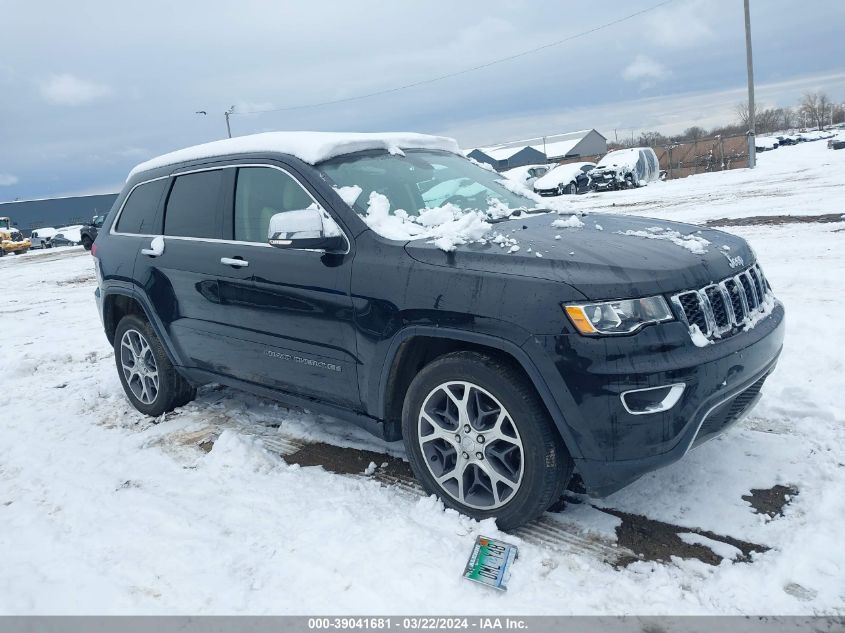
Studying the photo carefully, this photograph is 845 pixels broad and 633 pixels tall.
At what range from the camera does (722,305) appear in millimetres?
2768

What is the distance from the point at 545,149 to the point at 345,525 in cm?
7834

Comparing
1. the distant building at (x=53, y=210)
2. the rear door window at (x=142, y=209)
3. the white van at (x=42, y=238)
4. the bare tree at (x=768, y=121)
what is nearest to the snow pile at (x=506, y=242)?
the rear door window at (x=142, y=209)

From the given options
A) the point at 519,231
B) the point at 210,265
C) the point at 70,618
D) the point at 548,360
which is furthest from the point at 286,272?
the point at 70,618

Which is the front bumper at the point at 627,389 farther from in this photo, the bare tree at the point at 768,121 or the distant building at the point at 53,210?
the bare tree at the point at 768,121

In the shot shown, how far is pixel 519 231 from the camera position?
10.4 ft

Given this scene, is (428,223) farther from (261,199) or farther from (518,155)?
(518,155)

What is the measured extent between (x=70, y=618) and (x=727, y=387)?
2851 millimetres

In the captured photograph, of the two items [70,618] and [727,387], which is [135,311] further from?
[727,387]

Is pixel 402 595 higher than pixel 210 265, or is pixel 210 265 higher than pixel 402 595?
pixel 210 265

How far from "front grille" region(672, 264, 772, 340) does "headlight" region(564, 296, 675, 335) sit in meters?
0.14

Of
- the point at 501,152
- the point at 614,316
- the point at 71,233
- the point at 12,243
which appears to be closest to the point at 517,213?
the point at 614,316

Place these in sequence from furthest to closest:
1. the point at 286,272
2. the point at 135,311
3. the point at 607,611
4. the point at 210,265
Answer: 1. the point at 135,311
2. the point at 210,265
3. the point at 286,272
4. the point at 607,611

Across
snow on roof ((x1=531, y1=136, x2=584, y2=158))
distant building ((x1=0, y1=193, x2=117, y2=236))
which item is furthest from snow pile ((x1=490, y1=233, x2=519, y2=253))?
snow on roof ((x1=531, y1=136, x2=584, y2=158))

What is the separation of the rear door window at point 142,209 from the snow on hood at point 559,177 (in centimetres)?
2341
